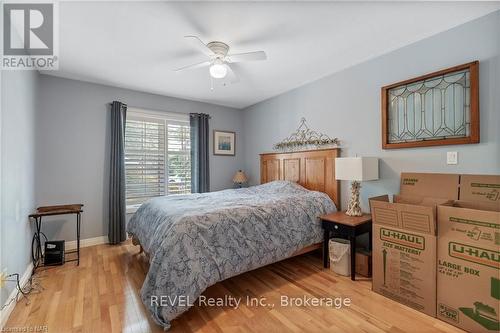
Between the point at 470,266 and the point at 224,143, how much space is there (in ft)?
13.3

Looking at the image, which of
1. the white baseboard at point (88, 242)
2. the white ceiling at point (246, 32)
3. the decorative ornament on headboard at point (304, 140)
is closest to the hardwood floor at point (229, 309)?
the white baseboard at point (88, 242)

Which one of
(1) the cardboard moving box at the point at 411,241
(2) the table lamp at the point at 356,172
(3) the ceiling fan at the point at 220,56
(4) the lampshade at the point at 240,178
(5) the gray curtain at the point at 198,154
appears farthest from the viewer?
(4) the lampshade at the point at 240,178

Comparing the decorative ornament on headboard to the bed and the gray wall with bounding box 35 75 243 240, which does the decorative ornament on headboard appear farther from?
the gray wall with bounding box 35 75 243 240

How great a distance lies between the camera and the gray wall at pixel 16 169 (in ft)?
6.14

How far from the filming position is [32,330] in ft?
5.50

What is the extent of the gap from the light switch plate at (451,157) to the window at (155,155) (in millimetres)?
3880

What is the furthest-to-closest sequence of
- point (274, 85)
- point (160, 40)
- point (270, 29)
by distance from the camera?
point (274, 85), point (160, 40), point (270, 29)

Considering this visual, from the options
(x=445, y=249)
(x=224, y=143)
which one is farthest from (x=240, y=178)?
(x=445, y=249)

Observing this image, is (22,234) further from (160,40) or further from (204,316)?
(160,40)

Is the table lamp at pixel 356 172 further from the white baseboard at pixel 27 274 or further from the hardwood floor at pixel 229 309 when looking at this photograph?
the white baseboard at pixel 27 274

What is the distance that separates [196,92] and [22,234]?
9.81 feet

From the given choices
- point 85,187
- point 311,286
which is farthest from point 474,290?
point 85,187

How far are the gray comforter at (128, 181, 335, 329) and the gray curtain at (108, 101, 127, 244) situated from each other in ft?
2.55

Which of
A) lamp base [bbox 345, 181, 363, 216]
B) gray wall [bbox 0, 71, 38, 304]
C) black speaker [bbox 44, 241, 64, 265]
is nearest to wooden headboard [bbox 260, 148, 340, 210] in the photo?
lamp base [bbox 345, 181, 363, 216]
